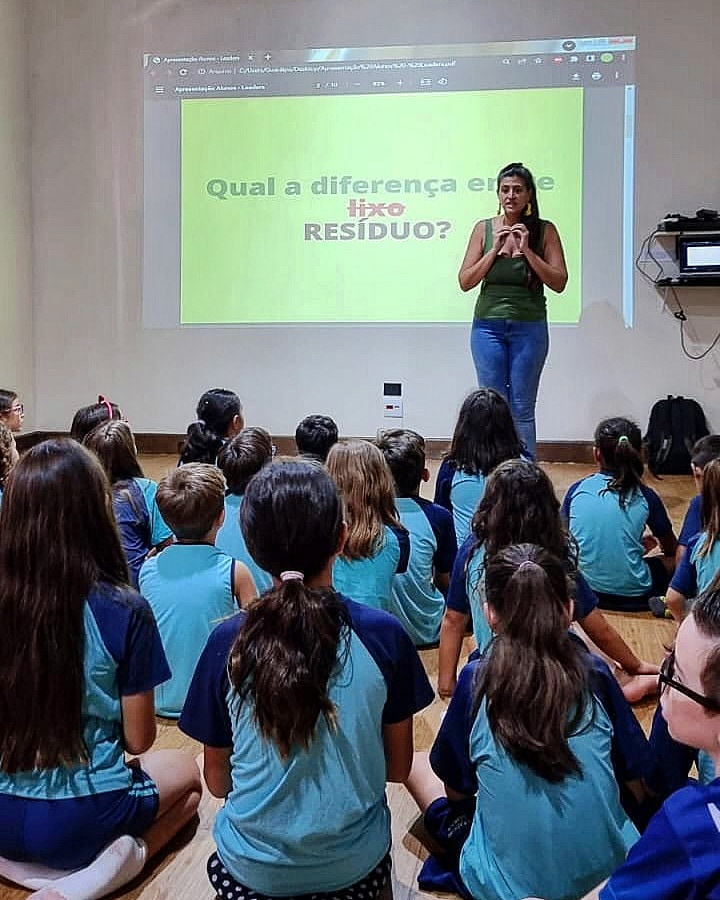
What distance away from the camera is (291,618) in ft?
4.17

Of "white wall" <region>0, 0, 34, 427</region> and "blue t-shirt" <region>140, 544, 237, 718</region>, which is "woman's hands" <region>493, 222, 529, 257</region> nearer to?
"blue t-shirt" <region>140, 544, 237, 718</region>

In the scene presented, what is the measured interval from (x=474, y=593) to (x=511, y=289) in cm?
216

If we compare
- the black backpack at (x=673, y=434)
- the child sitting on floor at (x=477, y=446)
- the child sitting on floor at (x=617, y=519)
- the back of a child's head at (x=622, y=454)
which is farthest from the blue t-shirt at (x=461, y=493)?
the black backpack at (x=673, y=434)

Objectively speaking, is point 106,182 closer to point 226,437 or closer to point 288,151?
point 288,151

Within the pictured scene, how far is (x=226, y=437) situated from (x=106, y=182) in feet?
10.2

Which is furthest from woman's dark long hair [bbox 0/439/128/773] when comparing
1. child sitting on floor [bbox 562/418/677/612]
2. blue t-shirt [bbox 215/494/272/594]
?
child sitting on floor [bbox 562/418/677/612]

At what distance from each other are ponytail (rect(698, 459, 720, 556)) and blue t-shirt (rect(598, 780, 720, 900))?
1.51 metres

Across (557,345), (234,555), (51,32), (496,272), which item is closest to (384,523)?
(234,555)

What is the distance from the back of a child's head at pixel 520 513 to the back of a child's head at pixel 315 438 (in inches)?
55.2

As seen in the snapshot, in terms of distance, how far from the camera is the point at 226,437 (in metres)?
3.50

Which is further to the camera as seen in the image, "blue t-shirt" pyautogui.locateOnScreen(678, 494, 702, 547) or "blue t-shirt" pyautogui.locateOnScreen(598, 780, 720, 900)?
"blue t-shirt" pyautogui.locateOnScreen(678, 494, 702, 547)

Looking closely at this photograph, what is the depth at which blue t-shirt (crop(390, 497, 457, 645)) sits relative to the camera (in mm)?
2537

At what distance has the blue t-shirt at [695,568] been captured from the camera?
2.23 meters

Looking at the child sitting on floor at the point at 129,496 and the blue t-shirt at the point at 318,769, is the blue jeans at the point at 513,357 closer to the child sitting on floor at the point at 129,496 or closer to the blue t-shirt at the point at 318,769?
the child sitting on floor at the point at 129,496
